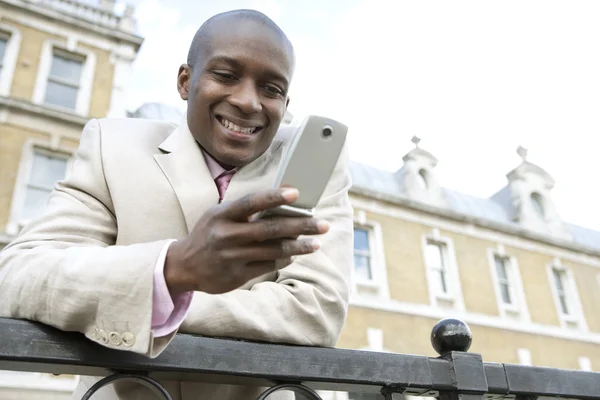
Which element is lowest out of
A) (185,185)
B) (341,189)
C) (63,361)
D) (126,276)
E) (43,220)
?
(63,361)

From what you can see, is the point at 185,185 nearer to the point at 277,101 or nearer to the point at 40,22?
the point at 277,101

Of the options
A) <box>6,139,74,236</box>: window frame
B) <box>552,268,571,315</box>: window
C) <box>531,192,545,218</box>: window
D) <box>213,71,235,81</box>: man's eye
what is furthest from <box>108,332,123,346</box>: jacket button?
<box>531,192,545,218</box>: window

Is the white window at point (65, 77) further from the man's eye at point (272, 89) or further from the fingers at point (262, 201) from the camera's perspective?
the fingers at point (262, 201)

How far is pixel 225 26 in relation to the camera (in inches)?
50.0

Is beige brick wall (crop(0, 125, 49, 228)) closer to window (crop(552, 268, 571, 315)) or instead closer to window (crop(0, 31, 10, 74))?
window (crop(0, 31, 10, 74))

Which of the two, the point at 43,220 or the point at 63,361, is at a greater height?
the point at 43,220

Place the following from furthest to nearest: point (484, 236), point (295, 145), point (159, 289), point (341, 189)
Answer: point (484, 236) → point (341, 189) → point (159, 289) → point (295, 145)

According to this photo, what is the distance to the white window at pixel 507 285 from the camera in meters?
13.4

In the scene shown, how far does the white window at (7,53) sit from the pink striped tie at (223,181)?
9.94 m

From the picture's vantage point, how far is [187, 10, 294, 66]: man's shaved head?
4.20ft

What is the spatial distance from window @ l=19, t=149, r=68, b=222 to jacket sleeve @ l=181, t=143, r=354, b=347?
872 cm

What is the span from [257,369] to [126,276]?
11.8 inches

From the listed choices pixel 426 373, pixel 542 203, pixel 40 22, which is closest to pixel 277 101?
pixel 426 373

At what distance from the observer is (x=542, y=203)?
674 inches
